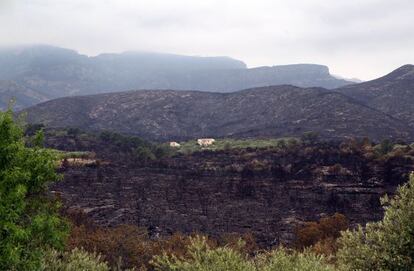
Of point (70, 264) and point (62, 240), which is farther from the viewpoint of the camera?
point (62, 240)

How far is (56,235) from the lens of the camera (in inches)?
1072

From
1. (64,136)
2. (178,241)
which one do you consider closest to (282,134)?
(64,136)

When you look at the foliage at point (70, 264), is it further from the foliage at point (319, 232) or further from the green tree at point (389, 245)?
the foliage at point (319, 232)

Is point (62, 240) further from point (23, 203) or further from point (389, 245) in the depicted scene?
point (389, 245)

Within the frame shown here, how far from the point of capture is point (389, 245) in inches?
965

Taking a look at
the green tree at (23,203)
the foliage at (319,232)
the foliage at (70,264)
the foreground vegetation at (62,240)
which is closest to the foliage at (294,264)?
the foreground vegetation at (62,240)

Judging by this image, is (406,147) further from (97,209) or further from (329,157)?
(97,209)

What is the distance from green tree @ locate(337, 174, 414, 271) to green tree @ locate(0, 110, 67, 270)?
54.8ft

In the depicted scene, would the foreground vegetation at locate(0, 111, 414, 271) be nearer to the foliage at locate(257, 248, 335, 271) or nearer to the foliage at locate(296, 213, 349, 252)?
the foliage at locate(257, 248, 335, 271)

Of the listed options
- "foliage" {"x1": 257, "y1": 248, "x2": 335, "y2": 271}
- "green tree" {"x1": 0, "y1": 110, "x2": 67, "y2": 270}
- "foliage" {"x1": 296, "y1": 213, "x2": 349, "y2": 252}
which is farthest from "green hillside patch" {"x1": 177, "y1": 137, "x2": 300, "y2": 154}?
"foliage" {"x1": 257, "y1": 248, "x2": 335, "y2": 271}

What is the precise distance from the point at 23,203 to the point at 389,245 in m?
19.3

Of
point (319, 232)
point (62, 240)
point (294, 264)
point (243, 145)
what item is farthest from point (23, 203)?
point (243, 145)

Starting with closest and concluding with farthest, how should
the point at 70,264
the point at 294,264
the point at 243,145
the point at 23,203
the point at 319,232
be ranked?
the point at 294,264 < the point at 23,203 < the point at 70,264 < the point at 319,232 < the point at 243,145

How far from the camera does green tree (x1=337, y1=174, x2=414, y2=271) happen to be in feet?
79.0
